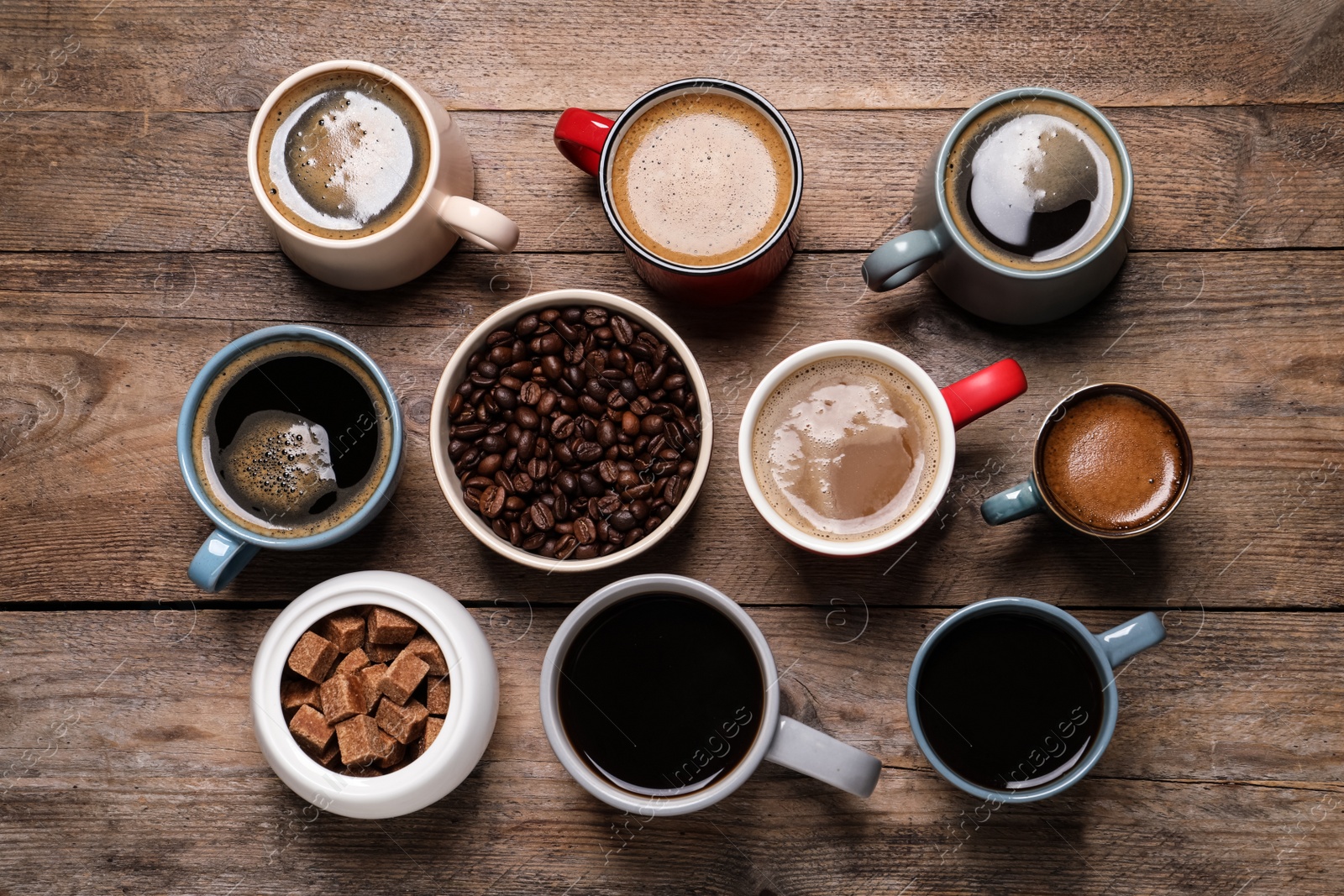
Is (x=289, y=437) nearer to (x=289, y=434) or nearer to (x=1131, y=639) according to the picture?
(x=289, y=434)

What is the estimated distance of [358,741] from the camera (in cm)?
116

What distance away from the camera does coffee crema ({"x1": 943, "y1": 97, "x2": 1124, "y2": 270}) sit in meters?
1.18

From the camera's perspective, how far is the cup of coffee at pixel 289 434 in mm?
1200

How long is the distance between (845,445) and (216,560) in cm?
79

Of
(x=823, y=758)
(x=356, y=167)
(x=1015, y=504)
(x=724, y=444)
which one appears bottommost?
(x=823, y=758)

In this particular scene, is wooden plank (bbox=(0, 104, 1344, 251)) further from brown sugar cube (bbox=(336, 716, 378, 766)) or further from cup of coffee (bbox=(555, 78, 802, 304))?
brown sugar cube (bbox=(336, 716, 378, 766))

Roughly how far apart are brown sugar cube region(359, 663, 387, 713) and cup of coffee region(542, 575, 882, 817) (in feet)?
0.75

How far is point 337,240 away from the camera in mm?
1201

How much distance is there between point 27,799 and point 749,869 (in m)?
0.99

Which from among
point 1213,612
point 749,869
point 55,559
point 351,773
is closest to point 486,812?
point 351,773

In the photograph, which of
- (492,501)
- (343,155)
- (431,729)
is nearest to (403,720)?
(431,729)

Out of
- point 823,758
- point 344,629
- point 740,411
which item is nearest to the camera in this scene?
point 823,758

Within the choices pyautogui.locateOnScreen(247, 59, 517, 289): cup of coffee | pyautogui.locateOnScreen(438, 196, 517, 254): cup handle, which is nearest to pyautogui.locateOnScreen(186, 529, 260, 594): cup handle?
pyautogui.locateOnScreen(247, 59, 517, 289): cup of coffee

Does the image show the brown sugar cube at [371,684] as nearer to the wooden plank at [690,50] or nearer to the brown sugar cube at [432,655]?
the brown sugar cube at [432,655]
